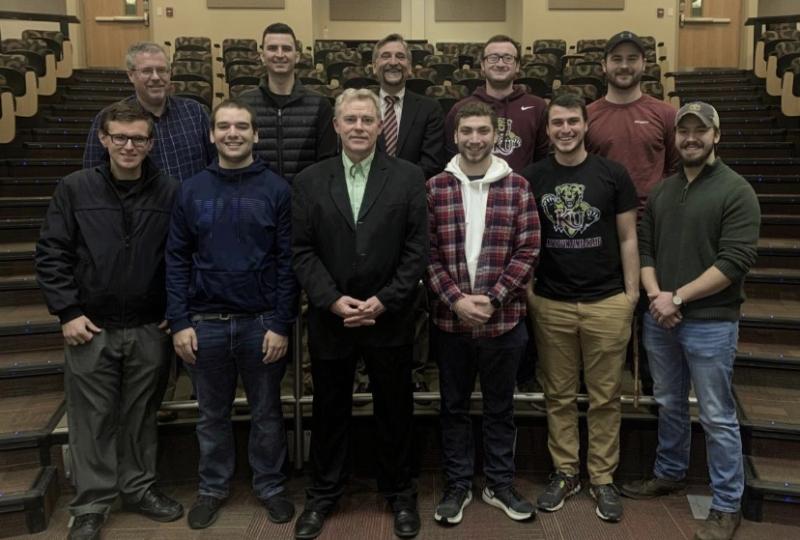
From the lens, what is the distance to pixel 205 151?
2658 millimetres

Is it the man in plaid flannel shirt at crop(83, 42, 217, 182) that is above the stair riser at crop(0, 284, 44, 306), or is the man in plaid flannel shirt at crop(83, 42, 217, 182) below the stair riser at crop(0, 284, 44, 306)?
above

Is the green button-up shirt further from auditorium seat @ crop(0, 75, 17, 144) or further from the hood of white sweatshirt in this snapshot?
auditorium seat @ crop(0, 75, 17, 144)

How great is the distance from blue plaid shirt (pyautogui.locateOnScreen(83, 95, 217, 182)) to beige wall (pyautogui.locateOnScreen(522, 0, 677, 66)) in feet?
29.2

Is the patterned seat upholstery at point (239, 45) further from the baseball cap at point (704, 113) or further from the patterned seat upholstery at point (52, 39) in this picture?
the baseball cap at point (704, 113)

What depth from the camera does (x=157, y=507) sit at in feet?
8.07

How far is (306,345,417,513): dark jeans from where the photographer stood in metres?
2.36

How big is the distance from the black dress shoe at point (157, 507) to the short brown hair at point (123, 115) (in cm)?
129

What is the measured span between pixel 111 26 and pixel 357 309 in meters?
10.5

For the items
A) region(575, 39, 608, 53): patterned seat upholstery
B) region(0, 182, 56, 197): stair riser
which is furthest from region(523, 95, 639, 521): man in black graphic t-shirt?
region(575, 39, 608, 53): patterned seat upholstery

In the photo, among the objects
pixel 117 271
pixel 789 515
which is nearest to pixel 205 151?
pixel 117 271

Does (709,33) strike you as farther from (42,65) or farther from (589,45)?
(42,65)

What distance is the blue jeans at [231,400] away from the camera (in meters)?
2.35

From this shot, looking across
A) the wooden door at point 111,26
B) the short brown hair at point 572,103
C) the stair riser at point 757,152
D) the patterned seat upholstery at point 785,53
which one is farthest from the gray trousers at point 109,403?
the wooden door at point 111,26

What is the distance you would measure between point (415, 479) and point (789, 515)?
1.35 m
